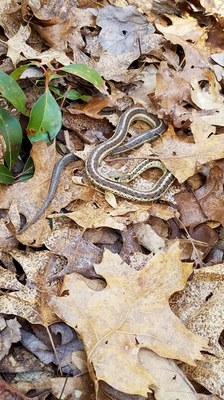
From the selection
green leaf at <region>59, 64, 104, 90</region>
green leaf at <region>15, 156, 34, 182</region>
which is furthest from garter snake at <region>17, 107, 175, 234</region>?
green leaf at <region>59, 64, 104, 90</region>

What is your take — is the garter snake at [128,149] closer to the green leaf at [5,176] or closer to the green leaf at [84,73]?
the green leaf at [84,73]

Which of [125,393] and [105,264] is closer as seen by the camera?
[125,393]

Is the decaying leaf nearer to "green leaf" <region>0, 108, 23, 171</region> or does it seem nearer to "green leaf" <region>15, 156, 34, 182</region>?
"green leaf" <region>15, 156, 34, 182</region>

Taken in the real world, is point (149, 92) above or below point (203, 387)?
above

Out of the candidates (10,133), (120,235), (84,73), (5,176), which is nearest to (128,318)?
(120,235)

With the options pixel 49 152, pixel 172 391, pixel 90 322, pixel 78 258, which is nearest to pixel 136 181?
pixel 49 152

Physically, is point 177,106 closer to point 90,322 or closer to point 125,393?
point 90,322

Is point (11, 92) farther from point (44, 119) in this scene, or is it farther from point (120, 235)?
point (120, 235)
